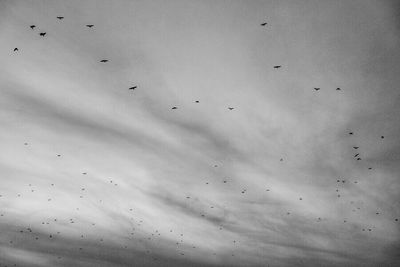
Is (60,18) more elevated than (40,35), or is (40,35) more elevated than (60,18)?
(60,18)

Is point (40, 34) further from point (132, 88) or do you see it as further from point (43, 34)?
point (132, 88)

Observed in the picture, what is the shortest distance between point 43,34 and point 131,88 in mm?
8092

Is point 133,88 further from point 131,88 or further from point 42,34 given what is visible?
point 42,34

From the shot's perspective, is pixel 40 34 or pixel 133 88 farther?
pixel 133 88

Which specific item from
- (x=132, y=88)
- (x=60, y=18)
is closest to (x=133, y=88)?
(x=132, y=88)

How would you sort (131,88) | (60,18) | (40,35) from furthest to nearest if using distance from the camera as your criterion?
(131,88) < (40,35) < (60,18)

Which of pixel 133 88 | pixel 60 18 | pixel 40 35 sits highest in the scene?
pixel 60 18

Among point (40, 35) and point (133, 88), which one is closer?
point (40, 35)

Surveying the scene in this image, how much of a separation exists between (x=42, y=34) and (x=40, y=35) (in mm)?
328

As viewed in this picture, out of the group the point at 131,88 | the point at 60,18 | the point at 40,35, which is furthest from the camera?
the point at 131,88

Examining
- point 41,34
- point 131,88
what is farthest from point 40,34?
point 131,88

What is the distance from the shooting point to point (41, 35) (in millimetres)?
19953

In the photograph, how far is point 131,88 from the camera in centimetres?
2294

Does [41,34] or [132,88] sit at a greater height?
[41,34]
